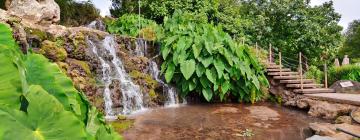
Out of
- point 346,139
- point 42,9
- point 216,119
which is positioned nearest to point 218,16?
point 42,9

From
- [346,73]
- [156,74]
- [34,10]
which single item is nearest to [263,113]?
[156,74]

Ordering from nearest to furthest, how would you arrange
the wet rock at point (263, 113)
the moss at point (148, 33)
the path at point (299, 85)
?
the wet rock at point (263, 113) → the path at point (299, 85) → the moss at point (148, 33)

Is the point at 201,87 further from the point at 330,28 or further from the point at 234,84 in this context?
the point at 330,28

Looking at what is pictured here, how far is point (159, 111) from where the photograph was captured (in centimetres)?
923

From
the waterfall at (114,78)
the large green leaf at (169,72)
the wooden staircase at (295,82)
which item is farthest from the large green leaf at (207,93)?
the wooden staircase at (295,82)

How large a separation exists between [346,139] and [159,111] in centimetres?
471

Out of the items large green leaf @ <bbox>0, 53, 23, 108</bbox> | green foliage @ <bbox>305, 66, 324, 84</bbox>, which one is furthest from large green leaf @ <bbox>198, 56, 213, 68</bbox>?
large green leaf @ <bbox>0, 53, 23, 108</bbox>

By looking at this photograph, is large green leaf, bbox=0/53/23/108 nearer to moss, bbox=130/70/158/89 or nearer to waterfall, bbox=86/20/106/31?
moss, bbox=130/70/158/89

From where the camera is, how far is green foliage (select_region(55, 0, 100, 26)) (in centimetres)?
1574

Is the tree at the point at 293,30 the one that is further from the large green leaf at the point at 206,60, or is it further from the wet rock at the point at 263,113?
the wet rock at the point at 263,113

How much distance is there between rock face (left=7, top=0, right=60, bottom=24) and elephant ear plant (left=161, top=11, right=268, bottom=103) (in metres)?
3.67

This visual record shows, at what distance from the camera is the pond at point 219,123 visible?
6.51 metres

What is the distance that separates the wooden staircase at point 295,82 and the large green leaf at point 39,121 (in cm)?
1105

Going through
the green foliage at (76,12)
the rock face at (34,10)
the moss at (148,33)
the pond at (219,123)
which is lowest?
the pond at (219,123)
